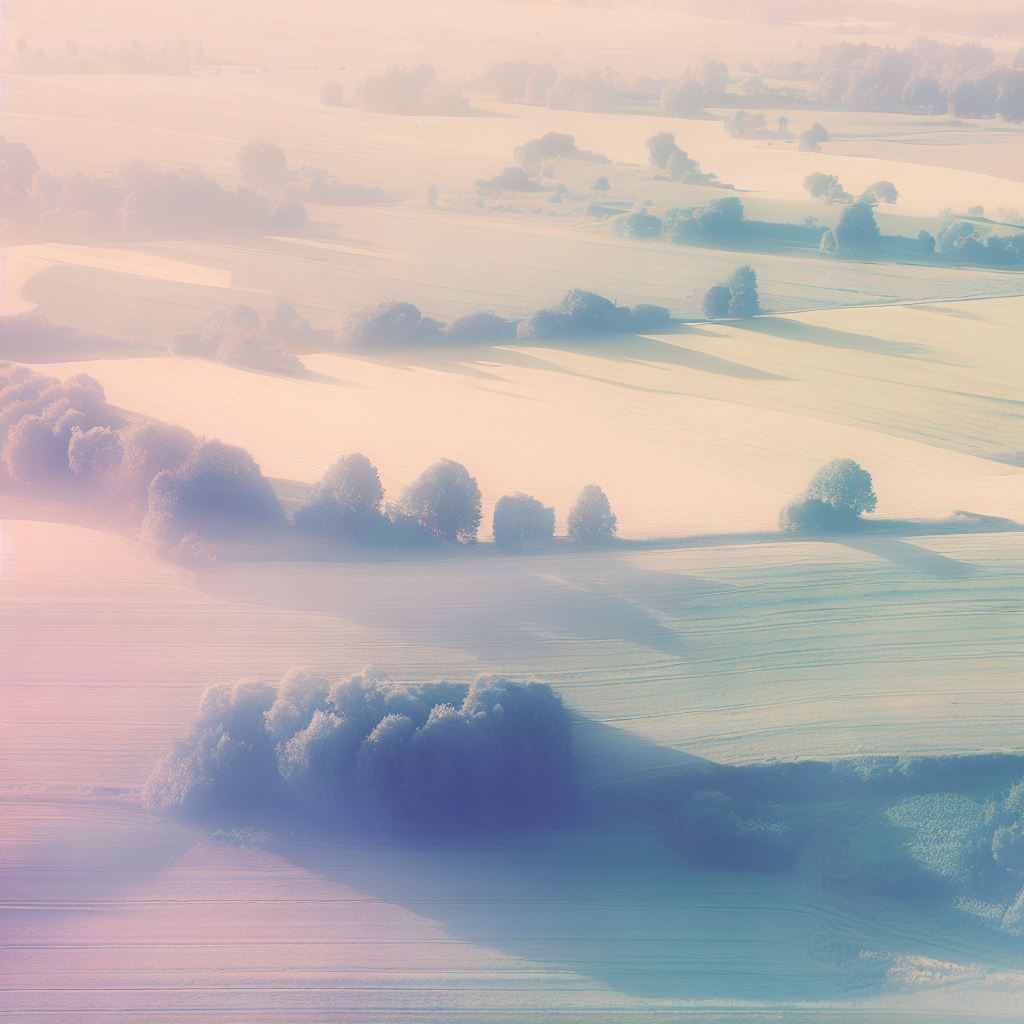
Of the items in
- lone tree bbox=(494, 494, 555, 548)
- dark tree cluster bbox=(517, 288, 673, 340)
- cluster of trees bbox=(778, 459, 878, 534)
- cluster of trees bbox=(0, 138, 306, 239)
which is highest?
cluster of trees bbox=(0, 138, 306, 239)

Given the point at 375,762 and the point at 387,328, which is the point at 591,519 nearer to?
the point at 375,762

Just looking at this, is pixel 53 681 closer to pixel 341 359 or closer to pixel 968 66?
pixel 341 359

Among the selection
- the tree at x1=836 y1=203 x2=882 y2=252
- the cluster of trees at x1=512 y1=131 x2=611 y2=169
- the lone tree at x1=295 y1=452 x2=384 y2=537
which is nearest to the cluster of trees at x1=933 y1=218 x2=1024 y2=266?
the tree at x1=836 y1=203 x2=882 y2=252

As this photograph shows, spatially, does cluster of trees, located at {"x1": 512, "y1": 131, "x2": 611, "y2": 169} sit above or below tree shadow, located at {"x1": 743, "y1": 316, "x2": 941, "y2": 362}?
above

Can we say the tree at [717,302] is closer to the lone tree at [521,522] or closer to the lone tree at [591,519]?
the lone tree at [591,519]

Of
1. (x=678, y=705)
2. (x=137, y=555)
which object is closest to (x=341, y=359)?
(x=137, y=555)

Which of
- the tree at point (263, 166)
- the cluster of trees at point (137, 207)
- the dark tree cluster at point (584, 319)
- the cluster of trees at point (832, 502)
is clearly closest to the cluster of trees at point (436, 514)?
the cluster of trees at point (832, 502)

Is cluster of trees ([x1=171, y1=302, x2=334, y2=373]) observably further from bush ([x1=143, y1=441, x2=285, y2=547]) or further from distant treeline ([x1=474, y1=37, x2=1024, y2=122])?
distant treeline ([x1=474, y1=37, x2=1024, y2=122])
